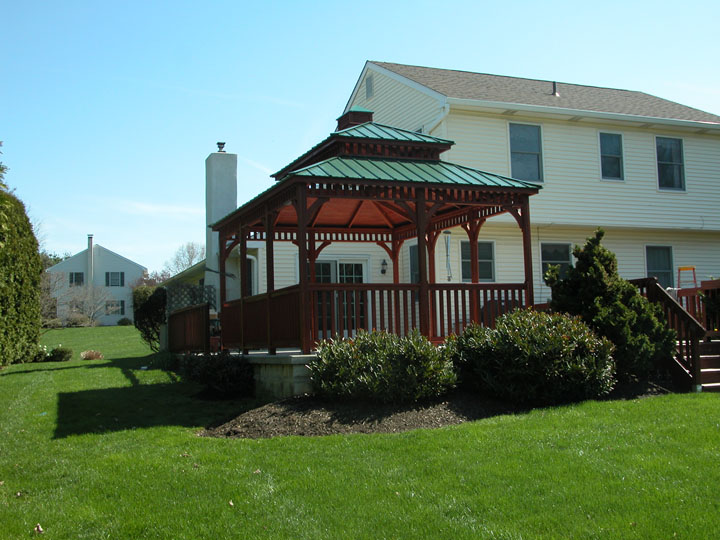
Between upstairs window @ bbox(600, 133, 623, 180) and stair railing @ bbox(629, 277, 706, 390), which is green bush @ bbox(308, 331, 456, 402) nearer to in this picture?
stair railing @ bbox(629, 277, 706, 390)

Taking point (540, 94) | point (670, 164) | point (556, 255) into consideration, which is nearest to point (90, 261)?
point (540, 94)

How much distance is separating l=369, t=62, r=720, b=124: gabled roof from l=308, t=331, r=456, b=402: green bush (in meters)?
8.87

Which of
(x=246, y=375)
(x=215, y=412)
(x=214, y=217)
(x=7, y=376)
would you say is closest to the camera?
(x=215, y=412)

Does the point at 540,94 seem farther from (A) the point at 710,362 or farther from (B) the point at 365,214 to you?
(A) the point at 710,362

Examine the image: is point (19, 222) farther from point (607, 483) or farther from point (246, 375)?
point (607, 483)

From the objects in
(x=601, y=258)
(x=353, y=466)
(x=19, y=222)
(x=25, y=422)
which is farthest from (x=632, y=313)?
(x=19, y=222)

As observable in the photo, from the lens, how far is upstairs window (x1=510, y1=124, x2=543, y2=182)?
56.0 ft

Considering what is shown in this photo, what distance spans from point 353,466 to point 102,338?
97.8ft

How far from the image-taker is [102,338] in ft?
109

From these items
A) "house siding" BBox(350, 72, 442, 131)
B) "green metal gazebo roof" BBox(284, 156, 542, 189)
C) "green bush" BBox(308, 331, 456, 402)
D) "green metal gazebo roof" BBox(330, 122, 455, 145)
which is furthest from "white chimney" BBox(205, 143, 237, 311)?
"green bush" BBox(308, 331, 456, 402)

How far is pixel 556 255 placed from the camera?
17.9 m

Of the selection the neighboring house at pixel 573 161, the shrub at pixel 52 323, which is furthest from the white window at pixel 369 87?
the shrub at pixel 52 323

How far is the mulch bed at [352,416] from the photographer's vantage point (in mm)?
7770

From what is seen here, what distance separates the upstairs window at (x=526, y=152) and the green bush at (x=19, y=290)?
11.6 metres
